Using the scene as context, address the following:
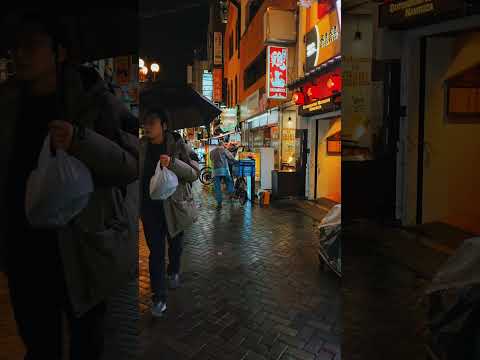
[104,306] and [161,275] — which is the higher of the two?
[104,306]

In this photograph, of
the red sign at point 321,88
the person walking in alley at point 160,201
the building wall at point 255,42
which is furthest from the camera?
the building wall at point 255,42

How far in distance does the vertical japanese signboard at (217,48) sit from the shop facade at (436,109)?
1193 inches

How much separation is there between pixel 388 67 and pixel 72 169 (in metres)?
3.44

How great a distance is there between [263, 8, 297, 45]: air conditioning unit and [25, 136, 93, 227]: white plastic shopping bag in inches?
461

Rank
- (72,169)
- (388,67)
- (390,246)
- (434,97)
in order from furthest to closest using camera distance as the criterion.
Answer: (390,246), (434,97), (388,67), (72,169)

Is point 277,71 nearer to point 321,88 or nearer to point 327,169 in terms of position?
point 321,88

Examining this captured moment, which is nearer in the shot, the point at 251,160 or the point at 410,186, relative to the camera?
the point at 410,186

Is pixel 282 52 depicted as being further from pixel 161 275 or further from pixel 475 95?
pixel 161 275

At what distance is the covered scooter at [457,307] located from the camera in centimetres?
209

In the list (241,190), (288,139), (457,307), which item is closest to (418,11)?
(457,307)

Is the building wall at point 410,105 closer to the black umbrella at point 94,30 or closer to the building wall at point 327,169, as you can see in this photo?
the black umbrella at point 94,30

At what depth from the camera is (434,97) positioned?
4.18 meters

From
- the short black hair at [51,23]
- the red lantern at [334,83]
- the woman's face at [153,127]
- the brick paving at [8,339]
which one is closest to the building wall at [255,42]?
the red lantern at [334,83]

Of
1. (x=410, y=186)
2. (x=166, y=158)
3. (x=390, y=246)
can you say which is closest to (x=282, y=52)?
(x=390, y=246)
